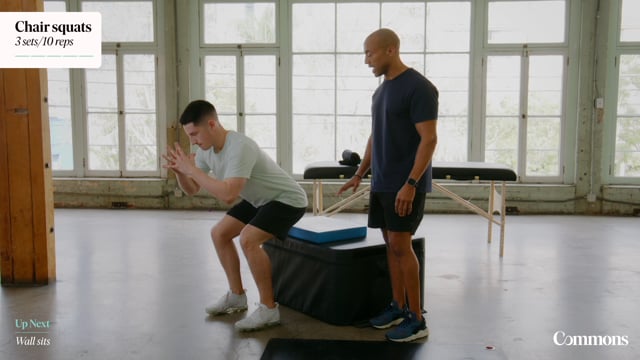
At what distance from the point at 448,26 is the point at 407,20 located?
550mm

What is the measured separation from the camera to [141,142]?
25.4 ft

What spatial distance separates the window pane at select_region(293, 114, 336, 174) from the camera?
24.8 ft

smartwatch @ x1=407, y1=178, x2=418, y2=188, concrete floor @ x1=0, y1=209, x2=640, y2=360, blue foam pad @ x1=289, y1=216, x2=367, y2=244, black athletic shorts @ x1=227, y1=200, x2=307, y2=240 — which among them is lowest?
concrete floor @ x1=0, y1=209, x2=640, y2=360

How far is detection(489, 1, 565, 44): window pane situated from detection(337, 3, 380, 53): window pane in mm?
1551

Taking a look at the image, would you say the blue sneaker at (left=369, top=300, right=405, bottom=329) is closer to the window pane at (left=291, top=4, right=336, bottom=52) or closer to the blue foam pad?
the blue foam pad

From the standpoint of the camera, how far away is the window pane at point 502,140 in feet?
24.1

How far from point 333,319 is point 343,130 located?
4755 millimetres

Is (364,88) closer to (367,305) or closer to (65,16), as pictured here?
(65,16)

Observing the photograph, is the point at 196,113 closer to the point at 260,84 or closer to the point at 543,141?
the point at 260,84

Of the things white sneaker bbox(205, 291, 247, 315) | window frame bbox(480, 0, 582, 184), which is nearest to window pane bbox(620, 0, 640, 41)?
window frame bbox(480, 0, 582, 184)

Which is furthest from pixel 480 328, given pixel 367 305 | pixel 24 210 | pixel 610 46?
pixel 610 46

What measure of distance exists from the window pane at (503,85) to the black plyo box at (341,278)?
466 cm

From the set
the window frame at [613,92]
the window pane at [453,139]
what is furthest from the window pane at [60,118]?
the window frame at [613,92]

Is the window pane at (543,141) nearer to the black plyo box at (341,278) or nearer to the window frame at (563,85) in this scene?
the window frame at (563,85)
